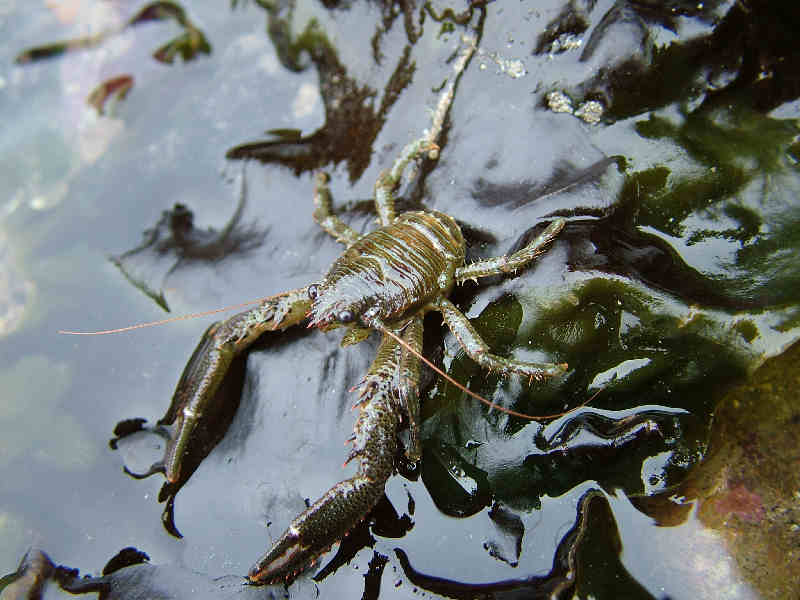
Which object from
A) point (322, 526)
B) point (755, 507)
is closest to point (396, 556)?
point (322, 526)

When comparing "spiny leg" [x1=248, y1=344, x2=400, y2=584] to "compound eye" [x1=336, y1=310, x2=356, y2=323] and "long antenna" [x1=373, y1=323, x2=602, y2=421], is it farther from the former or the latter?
"compound eye" [x1=336, y1=310, x2=356, y2=323]

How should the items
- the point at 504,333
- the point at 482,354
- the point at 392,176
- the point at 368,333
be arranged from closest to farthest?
the point at 482,354, the point at 504,333, the point at 368,333, the point at 392,176

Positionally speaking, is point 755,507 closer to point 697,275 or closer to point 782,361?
point 782,361

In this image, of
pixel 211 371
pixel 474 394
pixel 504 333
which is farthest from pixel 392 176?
pixel 211 371

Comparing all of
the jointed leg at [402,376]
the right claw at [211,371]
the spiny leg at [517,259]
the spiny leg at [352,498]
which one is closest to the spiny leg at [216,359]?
the right claw at [211,371]

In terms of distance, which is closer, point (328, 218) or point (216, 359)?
point (216, 359)

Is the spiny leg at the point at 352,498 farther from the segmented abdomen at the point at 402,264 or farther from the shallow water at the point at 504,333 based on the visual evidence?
the segmented abdomen at the point at 402,264

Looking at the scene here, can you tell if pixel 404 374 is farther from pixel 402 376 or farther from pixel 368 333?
pixel 368 333

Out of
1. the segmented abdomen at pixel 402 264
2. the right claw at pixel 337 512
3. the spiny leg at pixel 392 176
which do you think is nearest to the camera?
the right claw at pixel 337 512
